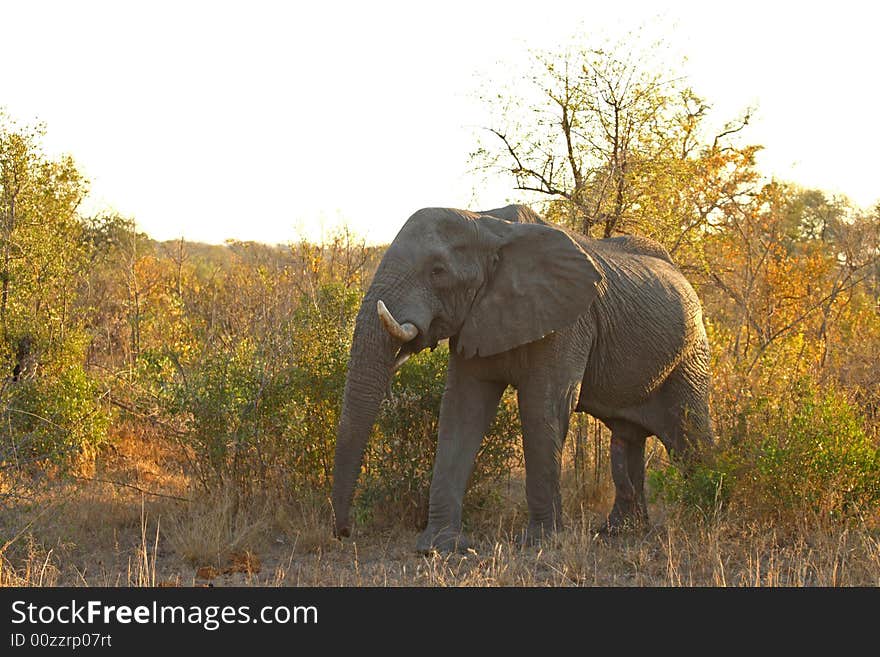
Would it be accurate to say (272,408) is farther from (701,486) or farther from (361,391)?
(701,486)

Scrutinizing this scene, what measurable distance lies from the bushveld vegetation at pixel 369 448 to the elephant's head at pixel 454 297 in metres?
1.14

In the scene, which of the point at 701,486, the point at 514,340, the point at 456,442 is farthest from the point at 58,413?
the point at 701,486

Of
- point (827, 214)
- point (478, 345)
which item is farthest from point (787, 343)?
point (827, 214)

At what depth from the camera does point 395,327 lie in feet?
23.8

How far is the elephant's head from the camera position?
7523 millimetres

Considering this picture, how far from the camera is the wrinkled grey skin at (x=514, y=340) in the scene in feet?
24.9

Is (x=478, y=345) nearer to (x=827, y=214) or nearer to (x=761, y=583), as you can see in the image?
(x=761, y=583)

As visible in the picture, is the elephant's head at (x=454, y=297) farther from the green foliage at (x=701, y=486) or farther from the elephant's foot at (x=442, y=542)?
the green foliage at (x=701, y=486)

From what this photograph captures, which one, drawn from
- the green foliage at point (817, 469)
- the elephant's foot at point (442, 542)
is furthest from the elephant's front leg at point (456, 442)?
the green foliage at point (817, 469)

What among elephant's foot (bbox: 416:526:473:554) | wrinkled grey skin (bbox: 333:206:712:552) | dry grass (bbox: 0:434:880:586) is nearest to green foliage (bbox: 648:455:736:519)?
Result: dry grass (bbox: 0:434:880:586)

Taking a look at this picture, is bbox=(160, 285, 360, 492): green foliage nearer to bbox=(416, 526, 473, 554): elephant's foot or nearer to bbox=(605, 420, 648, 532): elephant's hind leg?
bbox=(416, 526, 473, 554): elephant's foot

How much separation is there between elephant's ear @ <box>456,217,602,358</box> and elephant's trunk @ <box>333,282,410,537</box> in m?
0.74

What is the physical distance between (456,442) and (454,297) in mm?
1230

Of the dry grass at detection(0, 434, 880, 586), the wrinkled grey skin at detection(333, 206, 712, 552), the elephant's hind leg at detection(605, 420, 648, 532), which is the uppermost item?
the wrinkled grey skin at detection(333, 206, 712, 552)
